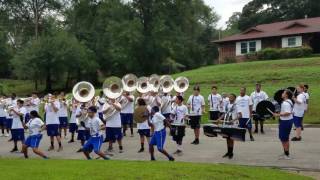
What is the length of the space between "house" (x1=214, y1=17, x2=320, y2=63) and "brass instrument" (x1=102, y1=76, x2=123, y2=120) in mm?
35760

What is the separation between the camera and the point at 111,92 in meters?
18.7

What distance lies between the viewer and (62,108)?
21656mm

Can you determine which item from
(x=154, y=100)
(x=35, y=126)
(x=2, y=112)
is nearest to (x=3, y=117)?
(x=2, y=112)

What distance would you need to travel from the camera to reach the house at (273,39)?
52500 millimetres

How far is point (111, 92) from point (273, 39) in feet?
127

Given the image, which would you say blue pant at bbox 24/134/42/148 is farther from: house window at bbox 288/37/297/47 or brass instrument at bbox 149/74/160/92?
house window at bbox 288/37/297/47

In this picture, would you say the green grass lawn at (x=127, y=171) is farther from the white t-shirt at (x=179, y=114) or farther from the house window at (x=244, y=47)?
the house window at (x=244, y=47)

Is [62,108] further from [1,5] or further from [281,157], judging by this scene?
[1,5]

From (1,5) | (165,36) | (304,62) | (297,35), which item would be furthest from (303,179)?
(1,5)

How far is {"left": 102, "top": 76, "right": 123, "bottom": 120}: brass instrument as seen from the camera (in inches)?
695

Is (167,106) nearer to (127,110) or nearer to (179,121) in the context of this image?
(127,110)

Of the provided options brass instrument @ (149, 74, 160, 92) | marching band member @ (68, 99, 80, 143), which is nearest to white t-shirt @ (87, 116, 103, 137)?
marching band member @ (68, 99, 80, 143)

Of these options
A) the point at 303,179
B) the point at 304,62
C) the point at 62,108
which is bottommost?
the point at 303,179

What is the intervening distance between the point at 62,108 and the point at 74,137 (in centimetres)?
140
